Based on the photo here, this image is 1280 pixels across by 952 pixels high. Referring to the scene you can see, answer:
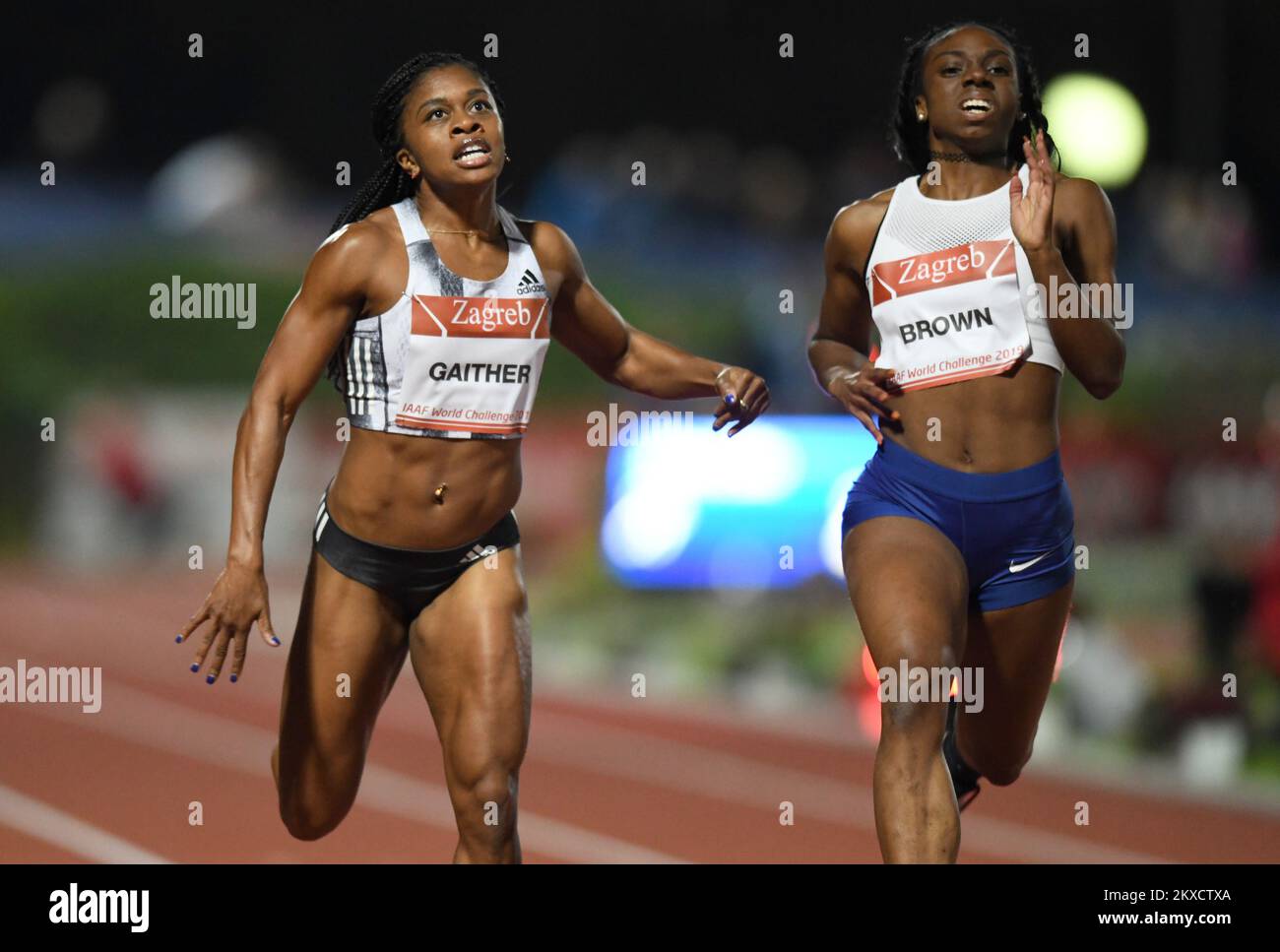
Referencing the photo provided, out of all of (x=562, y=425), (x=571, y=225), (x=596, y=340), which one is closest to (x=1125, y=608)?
(x=562, y=425)

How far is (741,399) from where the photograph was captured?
4.85m

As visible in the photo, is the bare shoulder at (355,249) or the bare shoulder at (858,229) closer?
the bare shoulder at (355,249)

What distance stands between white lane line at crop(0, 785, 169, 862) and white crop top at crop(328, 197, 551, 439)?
3.56 metres

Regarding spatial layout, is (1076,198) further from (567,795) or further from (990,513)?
(567,795)

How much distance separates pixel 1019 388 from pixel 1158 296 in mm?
13930

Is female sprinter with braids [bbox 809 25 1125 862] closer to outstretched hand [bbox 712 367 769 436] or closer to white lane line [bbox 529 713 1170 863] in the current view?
outstretched hand [bbox 712 367 769 436]

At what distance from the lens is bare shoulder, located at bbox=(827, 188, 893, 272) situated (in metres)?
4.79

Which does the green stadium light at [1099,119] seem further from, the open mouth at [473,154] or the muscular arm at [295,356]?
the muscular arm at [295,356]

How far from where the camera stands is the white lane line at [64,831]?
25.0ft

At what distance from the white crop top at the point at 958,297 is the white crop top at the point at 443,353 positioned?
0.92m

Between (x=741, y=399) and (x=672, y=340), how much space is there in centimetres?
1502

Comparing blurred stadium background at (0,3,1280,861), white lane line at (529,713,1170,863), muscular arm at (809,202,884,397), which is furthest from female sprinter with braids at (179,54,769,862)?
white lane line at (529,713,1170,863)

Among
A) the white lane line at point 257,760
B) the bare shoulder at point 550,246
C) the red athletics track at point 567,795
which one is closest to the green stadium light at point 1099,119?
the red athletics track at point 567,795
